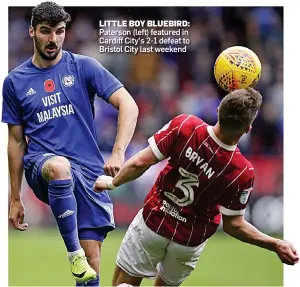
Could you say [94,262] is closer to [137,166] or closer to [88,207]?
[88,207]

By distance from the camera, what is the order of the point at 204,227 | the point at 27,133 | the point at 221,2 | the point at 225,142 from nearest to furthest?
the point at 225,142, the point at 204,227, the point at 27,133, the point at 221,2

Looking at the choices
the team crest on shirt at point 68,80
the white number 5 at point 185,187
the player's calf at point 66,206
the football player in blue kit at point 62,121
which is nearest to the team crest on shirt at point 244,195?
the white number 5 at point 185,187

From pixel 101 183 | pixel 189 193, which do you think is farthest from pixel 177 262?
pixel 101 183

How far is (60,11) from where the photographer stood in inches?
267

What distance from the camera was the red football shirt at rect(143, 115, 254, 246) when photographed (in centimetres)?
605

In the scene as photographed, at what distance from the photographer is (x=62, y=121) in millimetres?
6867

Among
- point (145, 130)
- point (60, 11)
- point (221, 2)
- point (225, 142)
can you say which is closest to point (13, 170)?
point (60, 11)

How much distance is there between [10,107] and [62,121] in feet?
1.47

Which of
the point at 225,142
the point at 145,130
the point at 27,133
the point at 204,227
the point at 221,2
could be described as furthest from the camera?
the point at 145,130

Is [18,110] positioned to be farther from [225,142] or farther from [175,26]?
[175,26]

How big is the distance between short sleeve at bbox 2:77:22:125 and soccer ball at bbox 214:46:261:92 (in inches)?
64.1

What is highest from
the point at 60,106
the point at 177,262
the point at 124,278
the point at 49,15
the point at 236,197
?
the point at 49,15

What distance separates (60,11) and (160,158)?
5.07 feet
